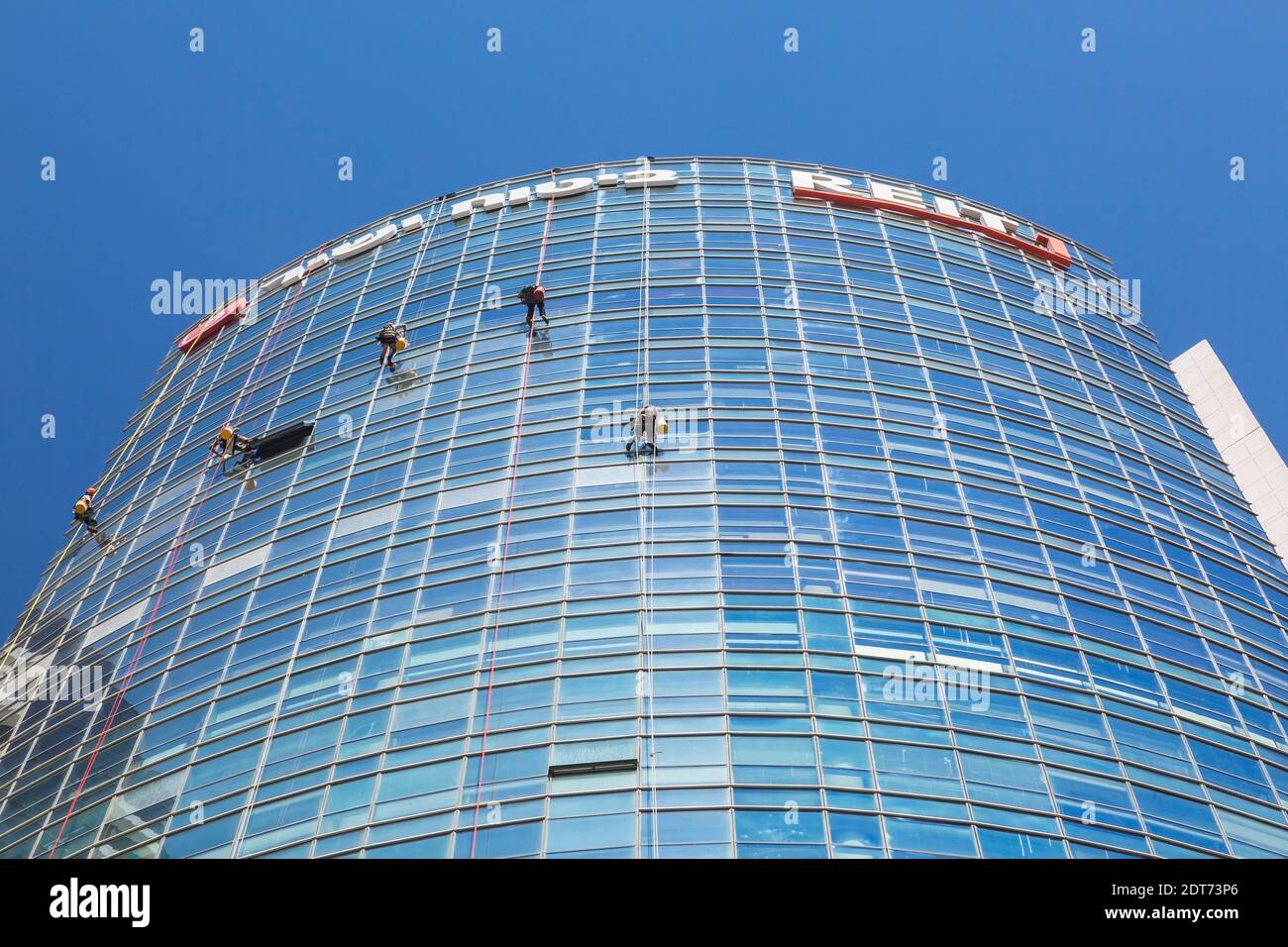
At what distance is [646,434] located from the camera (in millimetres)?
42156

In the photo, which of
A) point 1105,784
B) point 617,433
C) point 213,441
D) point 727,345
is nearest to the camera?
point 1105,784

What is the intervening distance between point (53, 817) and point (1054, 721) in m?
24.9

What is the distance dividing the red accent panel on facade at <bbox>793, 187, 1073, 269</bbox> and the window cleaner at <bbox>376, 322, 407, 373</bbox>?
16.7 meters

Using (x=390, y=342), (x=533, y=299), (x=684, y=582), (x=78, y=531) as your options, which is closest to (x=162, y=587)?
(x=78, y=531)

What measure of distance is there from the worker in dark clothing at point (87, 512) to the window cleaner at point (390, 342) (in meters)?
11.0

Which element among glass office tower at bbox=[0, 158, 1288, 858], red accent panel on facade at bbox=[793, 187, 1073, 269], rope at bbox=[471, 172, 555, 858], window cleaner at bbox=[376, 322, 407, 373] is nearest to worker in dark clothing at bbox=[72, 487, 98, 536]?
glass office tower at bbox=[0, 158, 1288, 858]

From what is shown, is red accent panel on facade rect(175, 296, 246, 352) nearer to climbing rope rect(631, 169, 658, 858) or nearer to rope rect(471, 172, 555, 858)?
rope rect(471, 172, 555, 858)

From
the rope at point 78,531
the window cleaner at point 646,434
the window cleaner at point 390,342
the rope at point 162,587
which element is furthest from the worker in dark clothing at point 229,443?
the window cleaner at point 646,434

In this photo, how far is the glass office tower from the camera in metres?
33.3

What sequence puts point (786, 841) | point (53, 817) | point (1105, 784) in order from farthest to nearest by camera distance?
1. point (53, 817)
2. point (1105, 784)
3. point (786, 841)

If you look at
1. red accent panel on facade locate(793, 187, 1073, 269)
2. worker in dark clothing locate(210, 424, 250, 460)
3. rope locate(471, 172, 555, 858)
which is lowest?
rope locate(471, 172, 555, 858)
